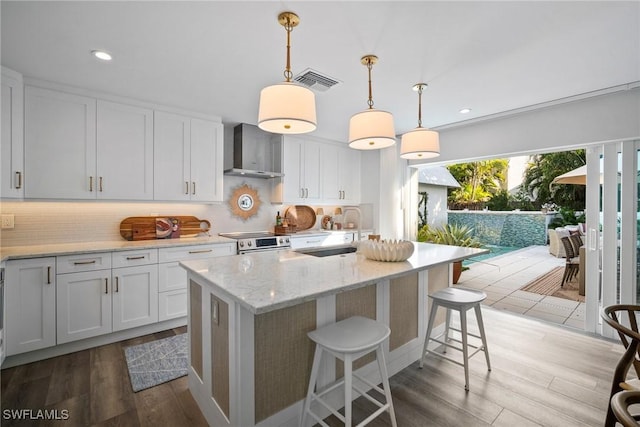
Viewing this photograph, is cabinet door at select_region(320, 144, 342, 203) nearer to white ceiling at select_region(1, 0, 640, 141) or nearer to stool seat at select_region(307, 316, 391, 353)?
white ceiling at select_region(1, 0, 640, 141)

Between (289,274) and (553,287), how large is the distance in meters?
5.11

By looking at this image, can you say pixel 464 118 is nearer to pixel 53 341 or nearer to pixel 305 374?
pixel 305 374

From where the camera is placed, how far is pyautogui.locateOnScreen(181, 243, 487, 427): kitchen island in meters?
1.41

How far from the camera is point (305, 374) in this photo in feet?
5.74

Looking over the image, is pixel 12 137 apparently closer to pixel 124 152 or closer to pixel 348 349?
pixel 124 152

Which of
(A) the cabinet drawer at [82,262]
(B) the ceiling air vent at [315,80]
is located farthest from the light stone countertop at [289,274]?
(B) the ceiling air vent at [315,80]

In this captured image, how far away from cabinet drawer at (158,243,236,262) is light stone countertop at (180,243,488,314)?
49.7 inches

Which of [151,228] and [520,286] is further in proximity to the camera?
[520,286]

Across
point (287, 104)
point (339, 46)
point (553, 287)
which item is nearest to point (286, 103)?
point (287, 104)

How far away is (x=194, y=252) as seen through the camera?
326 centimetres

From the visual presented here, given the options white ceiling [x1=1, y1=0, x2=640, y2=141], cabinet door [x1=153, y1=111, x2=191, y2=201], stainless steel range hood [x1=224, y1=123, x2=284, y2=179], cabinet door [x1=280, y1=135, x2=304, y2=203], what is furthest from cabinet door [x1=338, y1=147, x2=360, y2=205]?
cabinet door [x1=153, y1=111, x2=191, y2=201]

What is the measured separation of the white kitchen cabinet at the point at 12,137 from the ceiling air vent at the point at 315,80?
7.71 feet

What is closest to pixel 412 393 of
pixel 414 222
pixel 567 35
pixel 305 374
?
pixel 305 374

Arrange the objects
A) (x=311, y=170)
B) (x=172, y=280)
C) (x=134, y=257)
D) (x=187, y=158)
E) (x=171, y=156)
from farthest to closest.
Answer: (x=311, y=170) < (x=187, y=158) < (x=171, y=156) < (x=172, y=280) < (x=134, y=257)
